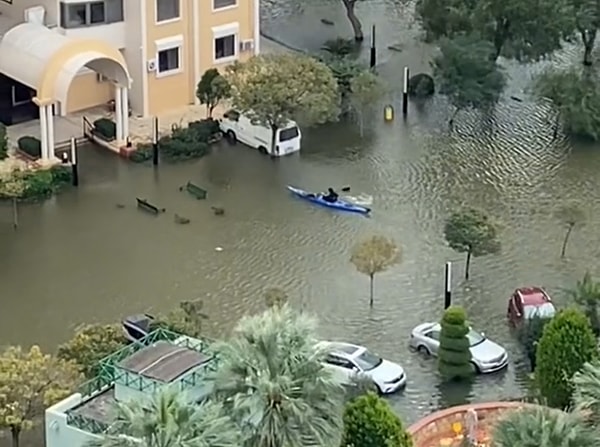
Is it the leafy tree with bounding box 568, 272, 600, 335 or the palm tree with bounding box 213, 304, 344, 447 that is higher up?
the palm tree with bounding box 213, 304, 344, 447

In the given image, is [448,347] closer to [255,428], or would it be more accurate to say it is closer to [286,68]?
[255,428]

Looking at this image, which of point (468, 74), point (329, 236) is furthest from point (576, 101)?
point (329, 236)

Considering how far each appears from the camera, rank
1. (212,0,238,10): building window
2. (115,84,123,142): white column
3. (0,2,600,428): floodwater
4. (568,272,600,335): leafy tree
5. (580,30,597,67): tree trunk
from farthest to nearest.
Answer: (580,30,597,67): tree trunk, (212,0,238,10): building window, (115,84,123,142): white column, (0,2,600,428): floodwater, (568,272,600,335): leafy tree

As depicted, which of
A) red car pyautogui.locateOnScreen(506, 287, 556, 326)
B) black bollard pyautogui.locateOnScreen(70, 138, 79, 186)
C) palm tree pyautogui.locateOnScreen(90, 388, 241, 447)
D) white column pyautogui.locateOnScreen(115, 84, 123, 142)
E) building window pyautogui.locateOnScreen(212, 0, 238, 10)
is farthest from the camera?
building window pyautogui.locateOnScreen(212, 0, 238, 10)

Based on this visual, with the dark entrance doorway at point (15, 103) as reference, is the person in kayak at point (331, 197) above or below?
below

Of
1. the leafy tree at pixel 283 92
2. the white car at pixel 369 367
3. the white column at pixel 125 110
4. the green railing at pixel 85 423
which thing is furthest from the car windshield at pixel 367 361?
the white column at pixel 125 110

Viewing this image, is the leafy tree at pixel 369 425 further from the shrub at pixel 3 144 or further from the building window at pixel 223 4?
the building window at pixel 223 4

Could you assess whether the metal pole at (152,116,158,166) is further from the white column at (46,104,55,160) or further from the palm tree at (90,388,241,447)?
the palm tree at (90,388,241,447)

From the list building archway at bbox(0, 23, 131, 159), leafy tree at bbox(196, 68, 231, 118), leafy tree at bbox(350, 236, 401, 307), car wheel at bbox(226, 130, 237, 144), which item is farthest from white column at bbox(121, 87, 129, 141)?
leafy tree at bbox(350, 236, 401, 307)
